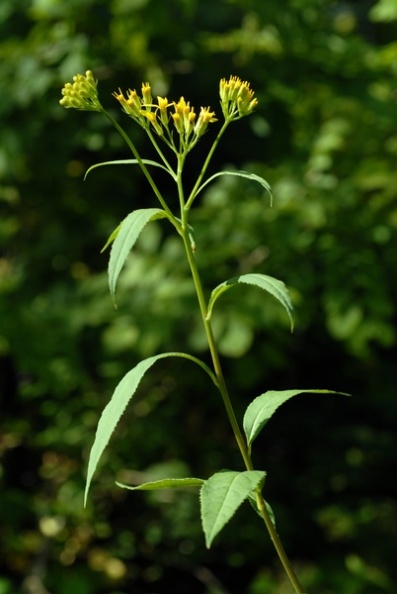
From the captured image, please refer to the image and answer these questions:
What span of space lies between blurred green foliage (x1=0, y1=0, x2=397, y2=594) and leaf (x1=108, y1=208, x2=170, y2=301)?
1.69m

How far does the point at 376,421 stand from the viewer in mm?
4422

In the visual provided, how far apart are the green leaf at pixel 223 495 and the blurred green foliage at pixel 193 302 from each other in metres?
1.77

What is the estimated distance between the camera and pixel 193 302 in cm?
294

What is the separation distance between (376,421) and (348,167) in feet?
5.12

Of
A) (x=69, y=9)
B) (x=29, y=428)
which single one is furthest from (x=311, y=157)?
(x=29, y=428)

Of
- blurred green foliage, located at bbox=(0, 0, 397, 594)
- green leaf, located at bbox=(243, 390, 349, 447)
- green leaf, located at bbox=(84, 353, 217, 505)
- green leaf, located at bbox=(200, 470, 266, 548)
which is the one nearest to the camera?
green leaf, located at bbox=(200, 470, 266, 548)

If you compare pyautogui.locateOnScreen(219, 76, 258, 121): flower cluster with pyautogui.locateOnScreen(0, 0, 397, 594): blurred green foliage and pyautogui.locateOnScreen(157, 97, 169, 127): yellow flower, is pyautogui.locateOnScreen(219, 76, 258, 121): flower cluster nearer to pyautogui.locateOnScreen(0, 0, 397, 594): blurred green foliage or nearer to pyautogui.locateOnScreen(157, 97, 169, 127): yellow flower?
pyautogui.locateOnScreen(157, 97, 169, 127): yellow flower

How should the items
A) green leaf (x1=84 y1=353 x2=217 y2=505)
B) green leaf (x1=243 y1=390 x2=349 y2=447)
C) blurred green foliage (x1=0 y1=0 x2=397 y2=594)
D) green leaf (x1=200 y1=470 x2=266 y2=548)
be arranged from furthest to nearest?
blurred green foliage (x1=0 y1=0 x2=397 y2=594) < green leaf (x1=243 y1=390 x2=349 y2=447) < green leaf (x1=84 y1=353 x2=217 y2=505) < green leaf (x1=200 y1=470 x2=266 y2=548)

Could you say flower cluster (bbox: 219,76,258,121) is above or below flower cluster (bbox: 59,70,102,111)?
below

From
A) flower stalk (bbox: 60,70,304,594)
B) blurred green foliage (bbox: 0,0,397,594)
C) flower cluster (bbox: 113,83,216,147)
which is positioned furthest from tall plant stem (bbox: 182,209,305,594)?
blurred green foliage (bbox: 0,0,397,594)

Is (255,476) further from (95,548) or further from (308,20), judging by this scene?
(95,548)

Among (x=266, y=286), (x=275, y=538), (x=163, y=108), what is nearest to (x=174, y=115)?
(x=163, y=108)

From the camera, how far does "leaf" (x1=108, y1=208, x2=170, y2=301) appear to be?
1.04m

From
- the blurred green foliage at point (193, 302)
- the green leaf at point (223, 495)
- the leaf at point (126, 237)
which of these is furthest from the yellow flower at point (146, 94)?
the blurred green foliage at point (193, 302)
